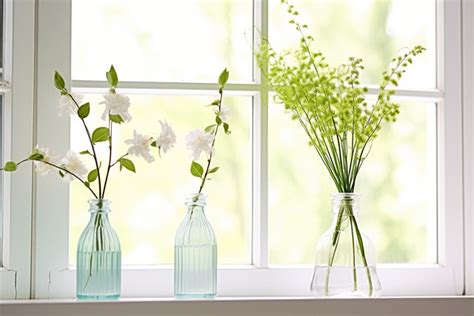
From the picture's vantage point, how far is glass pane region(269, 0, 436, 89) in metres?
2.03

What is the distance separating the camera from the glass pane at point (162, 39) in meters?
1.95

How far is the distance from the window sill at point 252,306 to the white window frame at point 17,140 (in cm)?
13

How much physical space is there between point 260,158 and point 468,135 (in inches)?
20.5

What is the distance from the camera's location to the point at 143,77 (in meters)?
1.97

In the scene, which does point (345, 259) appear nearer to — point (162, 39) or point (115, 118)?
point (115, 118)

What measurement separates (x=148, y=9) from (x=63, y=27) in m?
0.23

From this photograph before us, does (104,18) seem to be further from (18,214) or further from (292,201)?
(292,201)

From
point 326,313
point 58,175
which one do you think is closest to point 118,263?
point 58,175

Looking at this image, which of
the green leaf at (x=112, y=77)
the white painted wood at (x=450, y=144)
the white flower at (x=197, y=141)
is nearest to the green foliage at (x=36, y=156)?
the green leaf at (x=112, y=77)

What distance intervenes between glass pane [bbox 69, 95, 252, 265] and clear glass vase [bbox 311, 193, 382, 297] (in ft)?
0.76

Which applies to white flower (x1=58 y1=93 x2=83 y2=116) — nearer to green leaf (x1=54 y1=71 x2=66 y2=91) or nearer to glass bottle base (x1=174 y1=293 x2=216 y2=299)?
green leaf (x1=54 y1=71 x2=66 y2=91)

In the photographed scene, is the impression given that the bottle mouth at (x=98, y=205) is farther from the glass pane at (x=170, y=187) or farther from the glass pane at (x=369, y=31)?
the glass pane at (x=369, y=31)

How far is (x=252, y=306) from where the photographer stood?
1716mm

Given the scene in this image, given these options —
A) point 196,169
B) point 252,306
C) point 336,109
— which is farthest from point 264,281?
point 336,109
